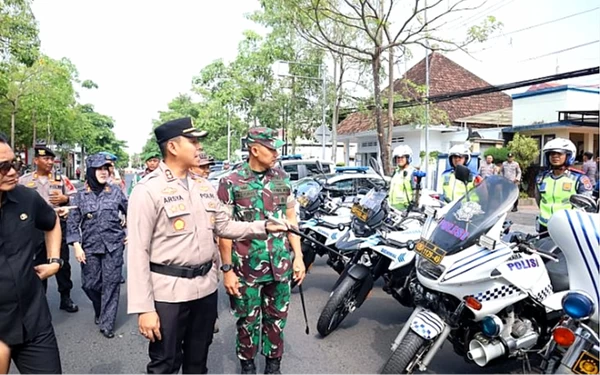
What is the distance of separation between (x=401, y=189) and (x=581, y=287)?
4.20 meters

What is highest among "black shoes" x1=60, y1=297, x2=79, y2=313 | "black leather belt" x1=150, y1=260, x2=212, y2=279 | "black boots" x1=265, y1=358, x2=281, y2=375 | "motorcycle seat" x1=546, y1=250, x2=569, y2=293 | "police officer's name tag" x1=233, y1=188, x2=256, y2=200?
"police officer's name tag" x1=233, y1=188, x2=256, y2=200

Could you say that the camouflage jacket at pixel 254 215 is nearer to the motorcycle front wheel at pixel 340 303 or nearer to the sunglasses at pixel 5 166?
the motorcycle front wheel at pixel 340 303

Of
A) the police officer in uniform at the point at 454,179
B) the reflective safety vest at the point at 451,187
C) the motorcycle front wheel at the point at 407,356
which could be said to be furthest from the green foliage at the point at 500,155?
the motorcycle front wheel at the point at 407,356

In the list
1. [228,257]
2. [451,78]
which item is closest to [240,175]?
[228,257]

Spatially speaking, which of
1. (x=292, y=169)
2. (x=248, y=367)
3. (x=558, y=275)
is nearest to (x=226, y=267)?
(x=248, y=367)

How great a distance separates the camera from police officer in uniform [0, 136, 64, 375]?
1962 millimetres

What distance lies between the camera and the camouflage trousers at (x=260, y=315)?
118 inches

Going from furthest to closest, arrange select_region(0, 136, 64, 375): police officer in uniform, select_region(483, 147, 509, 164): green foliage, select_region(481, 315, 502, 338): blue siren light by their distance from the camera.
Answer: select_region(483, 147, 509, 164): green foliage → select_region(481, 315, 502, 338): blue siren light → select_region(0, 136, 64, 375): police officer in uniform

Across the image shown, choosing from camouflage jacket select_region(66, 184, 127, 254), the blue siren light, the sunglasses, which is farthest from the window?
the sunglasses

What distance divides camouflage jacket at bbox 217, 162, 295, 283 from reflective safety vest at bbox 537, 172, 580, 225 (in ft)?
9.92

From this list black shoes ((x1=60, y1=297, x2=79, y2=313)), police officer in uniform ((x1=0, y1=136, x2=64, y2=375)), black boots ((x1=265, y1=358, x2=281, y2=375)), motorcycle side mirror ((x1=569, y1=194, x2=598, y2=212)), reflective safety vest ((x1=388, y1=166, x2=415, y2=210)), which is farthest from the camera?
reflective safety vest ((x1=388, y1=166, x2=415, y2=210))

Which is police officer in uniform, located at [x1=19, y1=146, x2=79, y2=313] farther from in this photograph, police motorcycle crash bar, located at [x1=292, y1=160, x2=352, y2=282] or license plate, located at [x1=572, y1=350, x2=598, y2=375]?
license plate, located at [x1=572, y1=350, x2=598, y2=375]

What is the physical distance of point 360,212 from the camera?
4.07m

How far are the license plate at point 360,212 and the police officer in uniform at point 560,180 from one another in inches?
76.7
